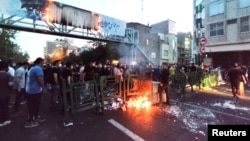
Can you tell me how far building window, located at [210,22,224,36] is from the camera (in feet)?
106

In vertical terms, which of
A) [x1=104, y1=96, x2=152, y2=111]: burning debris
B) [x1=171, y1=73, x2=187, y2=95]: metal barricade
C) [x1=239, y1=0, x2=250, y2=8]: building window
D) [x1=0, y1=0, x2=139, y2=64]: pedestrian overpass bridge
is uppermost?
[x1=239, y1=0, x2=250, y2=8]: building window

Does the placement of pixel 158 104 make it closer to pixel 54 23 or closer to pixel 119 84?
pixel 119 84

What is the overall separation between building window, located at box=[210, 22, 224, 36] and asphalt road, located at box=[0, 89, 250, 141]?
23.8 meters

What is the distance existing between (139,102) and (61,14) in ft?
38.6

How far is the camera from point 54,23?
63.8 ft

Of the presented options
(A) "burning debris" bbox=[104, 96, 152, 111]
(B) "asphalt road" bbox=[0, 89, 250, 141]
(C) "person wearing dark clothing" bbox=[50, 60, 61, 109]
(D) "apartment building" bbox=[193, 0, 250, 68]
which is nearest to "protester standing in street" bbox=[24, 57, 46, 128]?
(B) "asphalt road" bbox=[0, 89, 250, 141]

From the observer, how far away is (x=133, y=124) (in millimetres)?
7555

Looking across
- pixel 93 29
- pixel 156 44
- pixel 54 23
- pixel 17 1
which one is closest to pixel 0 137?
pixel 17 1

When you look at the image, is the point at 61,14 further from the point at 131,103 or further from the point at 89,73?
the point at 131,103

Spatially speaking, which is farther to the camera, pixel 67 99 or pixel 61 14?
pixel 61 14

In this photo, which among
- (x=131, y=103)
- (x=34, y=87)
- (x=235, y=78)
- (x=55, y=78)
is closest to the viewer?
(x=34, y=87)

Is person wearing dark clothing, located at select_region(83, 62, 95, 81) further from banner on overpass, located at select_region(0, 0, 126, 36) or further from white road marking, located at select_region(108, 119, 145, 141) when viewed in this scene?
banner on overpass, located at select_region(0, 0, 126, 36)

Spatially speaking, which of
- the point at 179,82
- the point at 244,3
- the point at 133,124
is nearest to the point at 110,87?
the point at 133,124

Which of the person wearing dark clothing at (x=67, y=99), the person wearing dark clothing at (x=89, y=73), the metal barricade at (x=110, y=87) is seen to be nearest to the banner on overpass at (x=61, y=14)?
the person wearing dark clothing at (x=89, y=73)
